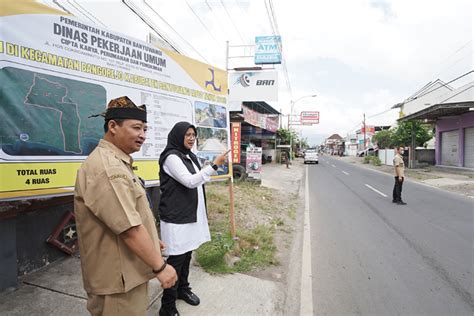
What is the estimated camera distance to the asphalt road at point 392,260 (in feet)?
10.6

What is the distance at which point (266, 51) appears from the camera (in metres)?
18.7

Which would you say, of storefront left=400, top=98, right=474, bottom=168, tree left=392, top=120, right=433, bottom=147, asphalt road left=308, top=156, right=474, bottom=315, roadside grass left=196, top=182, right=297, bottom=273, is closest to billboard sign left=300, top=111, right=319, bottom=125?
tree left=392, top=120, right=433, bottom=147

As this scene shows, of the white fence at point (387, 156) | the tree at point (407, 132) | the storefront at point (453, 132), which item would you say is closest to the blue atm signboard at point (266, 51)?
the storefront at point (453, 132)

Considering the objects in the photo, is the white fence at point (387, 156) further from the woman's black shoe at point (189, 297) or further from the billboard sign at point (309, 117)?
the woman's black shoe at point (189, 297)

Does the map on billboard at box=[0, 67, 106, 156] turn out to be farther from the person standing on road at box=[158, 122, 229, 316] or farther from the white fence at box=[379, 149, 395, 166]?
the white fence at box=[379, 149, 395, 166]

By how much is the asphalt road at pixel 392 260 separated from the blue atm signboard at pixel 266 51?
41.9 ft

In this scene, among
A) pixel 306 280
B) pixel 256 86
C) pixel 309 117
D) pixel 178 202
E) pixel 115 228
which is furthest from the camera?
pixel 309 117

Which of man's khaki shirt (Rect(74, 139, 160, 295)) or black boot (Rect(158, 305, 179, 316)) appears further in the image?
black boot (Rect(158, 305, 179, 316))

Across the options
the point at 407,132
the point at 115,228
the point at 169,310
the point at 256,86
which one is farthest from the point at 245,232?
the point at 407,132

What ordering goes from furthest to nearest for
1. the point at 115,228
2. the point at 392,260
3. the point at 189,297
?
the point at 392,260 → the point at 189,297 → the point at 115,228

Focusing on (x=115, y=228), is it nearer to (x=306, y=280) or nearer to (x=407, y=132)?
(x=306, y=280)

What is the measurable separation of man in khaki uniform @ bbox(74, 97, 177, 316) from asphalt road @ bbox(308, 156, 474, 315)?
7.11 ft

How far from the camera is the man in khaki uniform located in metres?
1.49

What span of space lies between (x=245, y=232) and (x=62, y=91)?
3.73m
